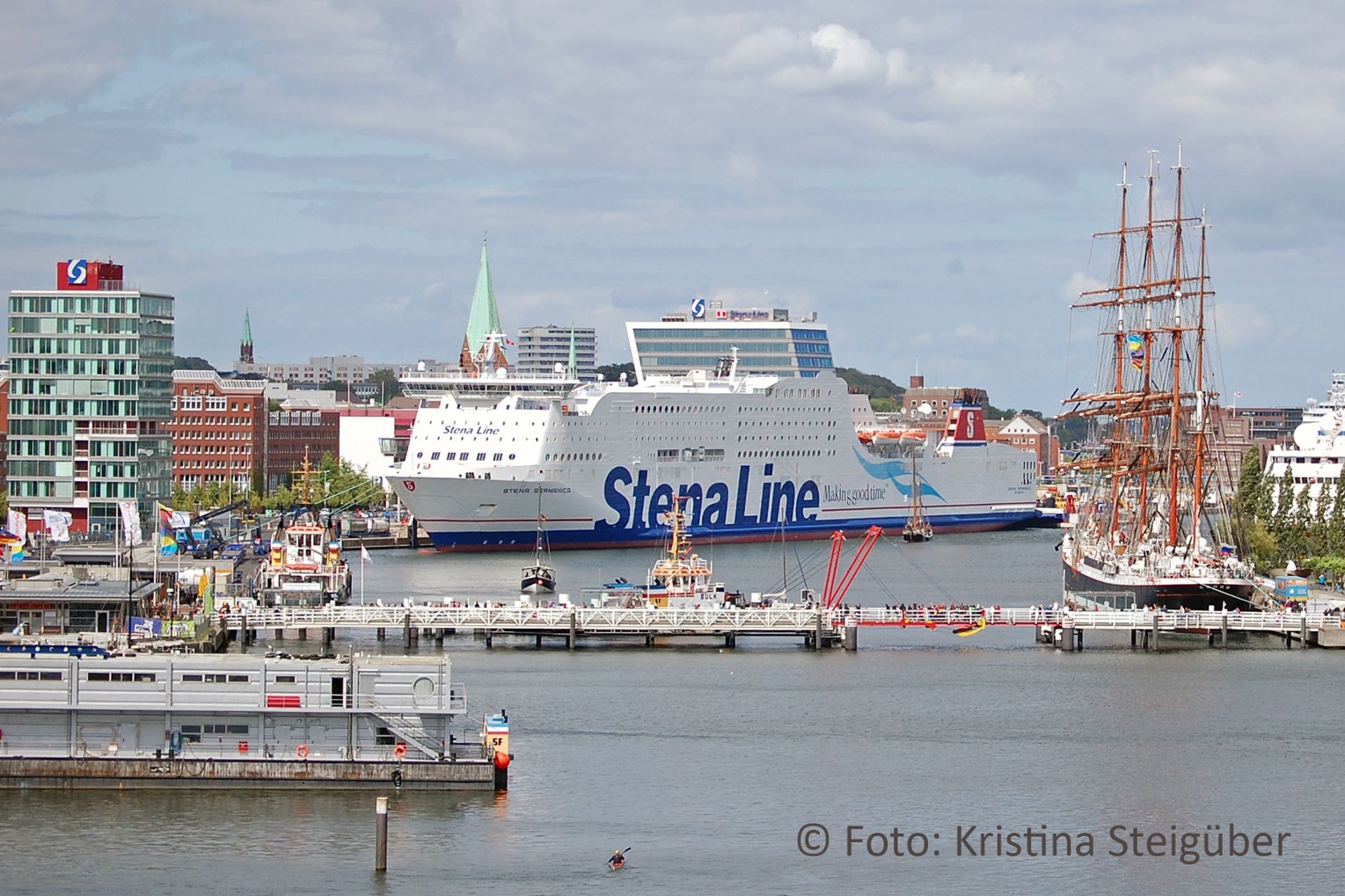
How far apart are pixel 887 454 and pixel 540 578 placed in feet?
155

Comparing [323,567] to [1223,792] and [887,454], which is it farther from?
[887,454]

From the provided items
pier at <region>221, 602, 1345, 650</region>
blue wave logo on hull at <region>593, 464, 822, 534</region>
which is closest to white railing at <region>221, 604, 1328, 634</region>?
pier at <region>221, 602, 1345, 650</region>

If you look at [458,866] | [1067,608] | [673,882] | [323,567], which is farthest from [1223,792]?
[323,567]

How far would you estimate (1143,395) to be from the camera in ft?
265

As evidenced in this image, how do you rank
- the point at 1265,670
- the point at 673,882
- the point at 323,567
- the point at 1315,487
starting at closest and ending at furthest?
the point at 673,882 → the point at 1265,670 → the point at 323,567 → the point at 1315,487

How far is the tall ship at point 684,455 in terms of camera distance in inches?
3600

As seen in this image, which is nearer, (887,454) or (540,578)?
(540,578)

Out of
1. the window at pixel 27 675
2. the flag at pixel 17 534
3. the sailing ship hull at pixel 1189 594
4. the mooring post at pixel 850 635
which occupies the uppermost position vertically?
the flag at pixel 17 534

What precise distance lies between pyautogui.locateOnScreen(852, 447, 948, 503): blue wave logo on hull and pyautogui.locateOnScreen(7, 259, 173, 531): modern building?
1799 inches

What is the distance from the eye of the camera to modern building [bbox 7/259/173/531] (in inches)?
2849

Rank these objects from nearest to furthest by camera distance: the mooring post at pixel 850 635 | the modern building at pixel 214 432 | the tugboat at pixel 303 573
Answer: the mooring post at pixel 850 635
the tugboat at pixel 303 573
the modern building at pixel 214 432

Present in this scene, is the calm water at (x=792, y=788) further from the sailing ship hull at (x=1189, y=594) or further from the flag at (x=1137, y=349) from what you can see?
the flag at (x=1137, y=349)

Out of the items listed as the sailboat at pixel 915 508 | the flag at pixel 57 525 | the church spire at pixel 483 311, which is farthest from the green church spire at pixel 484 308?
the flag at pixel 57 525

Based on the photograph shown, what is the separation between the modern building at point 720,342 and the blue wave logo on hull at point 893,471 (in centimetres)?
938
